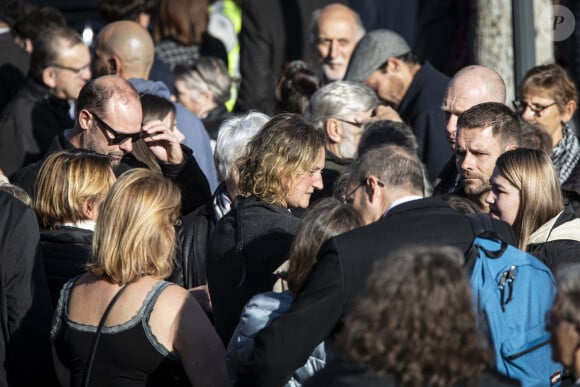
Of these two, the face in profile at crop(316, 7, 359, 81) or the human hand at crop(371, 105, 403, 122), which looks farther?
the face in profile at crop(316, 7, 359, 81)

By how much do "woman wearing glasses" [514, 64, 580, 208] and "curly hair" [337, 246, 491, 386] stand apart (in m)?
3.58

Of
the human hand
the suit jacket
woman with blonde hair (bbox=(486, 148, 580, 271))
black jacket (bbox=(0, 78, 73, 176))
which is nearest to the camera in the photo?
the suit jacket

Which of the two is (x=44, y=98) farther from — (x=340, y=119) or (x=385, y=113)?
(x=385, y=113)

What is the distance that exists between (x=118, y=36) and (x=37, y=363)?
3.14 m

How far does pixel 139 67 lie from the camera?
284 inches

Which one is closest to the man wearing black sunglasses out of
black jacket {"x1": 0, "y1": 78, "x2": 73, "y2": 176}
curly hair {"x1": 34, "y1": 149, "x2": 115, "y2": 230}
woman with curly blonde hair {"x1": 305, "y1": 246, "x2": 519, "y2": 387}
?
curly hair {"x1": 34, "y1": 149, "x2": 115, "y2": 230}

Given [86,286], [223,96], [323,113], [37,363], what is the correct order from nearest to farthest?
1. [86,286]
2. [37,363]
3. [323,113]
4. [223,96]

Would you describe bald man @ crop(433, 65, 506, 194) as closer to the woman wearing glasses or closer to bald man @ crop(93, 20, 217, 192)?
the woman wearing glasses

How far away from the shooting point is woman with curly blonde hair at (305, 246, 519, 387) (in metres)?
2.89

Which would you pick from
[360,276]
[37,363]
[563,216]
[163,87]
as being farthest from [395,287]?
[163,87]

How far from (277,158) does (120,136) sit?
1.61 m

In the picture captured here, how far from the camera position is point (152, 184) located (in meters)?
4.05

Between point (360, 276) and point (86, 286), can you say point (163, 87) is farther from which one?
point (360, 276)

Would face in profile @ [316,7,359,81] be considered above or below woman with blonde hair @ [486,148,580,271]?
above
